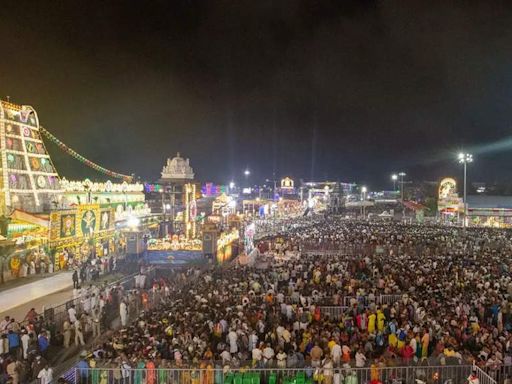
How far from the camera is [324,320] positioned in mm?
12594

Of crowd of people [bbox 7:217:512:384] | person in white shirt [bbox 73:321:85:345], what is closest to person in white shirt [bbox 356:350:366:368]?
crowd of people [bbox 7:217:512:384]

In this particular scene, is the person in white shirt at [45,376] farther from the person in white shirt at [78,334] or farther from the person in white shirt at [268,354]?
the person in white shirt at [268,354]

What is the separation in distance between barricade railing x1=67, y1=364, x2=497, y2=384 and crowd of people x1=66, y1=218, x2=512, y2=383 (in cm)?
15

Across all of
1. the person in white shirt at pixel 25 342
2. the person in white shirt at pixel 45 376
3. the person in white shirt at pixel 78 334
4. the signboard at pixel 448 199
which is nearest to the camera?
the person in white shirt at pixel 45 376

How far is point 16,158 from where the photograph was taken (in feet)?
74.3

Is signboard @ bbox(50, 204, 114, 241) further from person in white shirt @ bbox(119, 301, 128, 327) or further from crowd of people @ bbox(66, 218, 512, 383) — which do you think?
person in white shirt @ bbox(119, 301, 128, 327)

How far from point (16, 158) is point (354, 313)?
59.7 feet

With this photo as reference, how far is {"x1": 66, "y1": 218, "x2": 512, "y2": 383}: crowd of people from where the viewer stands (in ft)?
32.3

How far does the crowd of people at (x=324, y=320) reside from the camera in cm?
984

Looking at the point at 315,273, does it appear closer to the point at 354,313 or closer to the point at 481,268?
the point at 354,313

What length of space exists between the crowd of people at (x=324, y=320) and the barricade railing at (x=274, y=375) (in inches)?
5.8

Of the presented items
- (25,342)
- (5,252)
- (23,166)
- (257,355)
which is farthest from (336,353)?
(23,166)

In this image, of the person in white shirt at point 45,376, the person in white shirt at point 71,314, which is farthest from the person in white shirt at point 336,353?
the person in white shirt at point 71,314

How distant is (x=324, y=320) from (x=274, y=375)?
3.78m
